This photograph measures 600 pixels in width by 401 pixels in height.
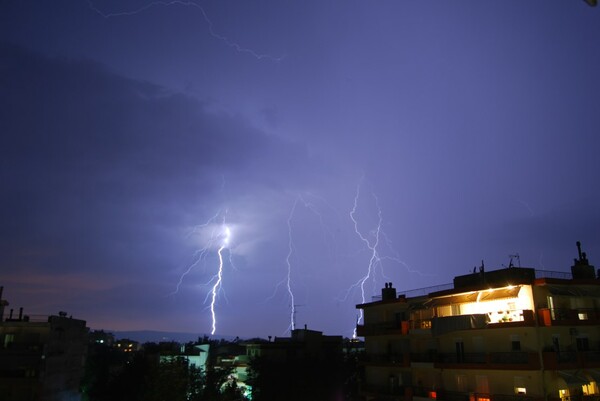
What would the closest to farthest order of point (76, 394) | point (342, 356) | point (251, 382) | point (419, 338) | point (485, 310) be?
1. point (485, 310)
2. point (419, 338)
3. point (76, 394)
4. point (251, 382)
5. point (342, 356)

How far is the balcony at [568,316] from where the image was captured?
68.1 ft

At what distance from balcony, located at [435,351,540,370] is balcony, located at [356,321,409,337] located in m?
2.85

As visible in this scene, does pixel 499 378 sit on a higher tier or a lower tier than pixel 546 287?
lower

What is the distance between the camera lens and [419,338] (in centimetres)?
2744

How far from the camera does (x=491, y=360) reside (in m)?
22.2

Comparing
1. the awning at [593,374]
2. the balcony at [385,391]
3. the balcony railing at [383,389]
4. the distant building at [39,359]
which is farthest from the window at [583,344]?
the distant building at [39,359]

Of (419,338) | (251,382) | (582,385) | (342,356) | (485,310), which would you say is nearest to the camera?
(582,385)

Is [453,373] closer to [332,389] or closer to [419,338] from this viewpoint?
[419,338]

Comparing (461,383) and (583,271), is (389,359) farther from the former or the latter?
(583,271)

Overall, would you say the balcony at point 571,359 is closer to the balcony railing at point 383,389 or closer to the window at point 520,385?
the window at point 520,385

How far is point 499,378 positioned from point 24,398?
28140 mm

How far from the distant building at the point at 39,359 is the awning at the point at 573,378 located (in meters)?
30.0

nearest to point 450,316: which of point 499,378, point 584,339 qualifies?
point 499,378

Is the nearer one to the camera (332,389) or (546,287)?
(546,287)
